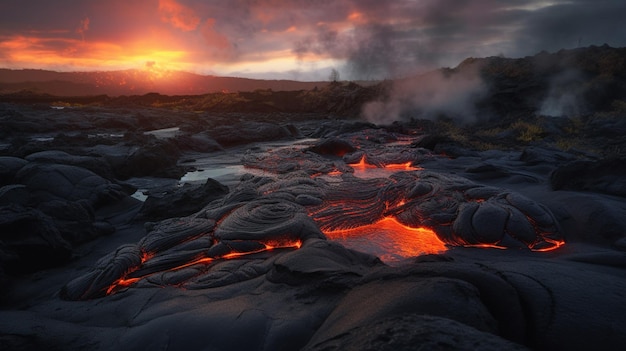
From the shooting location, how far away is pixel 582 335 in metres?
2.16

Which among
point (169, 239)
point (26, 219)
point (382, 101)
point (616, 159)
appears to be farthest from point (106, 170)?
point (382, 101)

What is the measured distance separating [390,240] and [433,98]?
29.8 m

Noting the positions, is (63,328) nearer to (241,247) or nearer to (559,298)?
(241,247)

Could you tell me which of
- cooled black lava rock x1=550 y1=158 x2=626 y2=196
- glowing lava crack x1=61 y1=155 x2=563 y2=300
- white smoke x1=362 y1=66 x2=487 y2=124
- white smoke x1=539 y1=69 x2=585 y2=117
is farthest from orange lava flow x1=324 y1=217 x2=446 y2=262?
white smoke x1=539 y1=69 x2=585 y2=117

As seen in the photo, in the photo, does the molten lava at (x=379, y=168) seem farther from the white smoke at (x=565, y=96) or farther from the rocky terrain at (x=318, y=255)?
the white smoke at (x=565, y=96)

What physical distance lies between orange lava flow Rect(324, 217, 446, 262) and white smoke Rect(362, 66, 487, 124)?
76.9 feet

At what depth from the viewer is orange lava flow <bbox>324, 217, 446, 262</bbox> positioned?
16.3 ft

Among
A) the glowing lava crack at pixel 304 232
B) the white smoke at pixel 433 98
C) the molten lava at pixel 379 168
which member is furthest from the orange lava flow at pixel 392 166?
the white smoke at pixel 433 98

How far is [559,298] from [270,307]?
2422mm

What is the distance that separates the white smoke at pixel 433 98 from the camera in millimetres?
29053

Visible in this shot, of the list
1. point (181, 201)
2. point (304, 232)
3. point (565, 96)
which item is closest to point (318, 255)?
point (304, 232)

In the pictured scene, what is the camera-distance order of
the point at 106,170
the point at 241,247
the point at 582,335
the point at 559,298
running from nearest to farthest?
the point at 582,335 → the point at 559,298 → the point at 241,247 → the point at 106,170

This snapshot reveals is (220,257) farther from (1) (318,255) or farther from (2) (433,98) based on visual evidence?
(2) (433,98)

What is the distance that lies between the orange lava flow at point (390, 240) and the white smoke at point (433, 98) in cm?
2344
